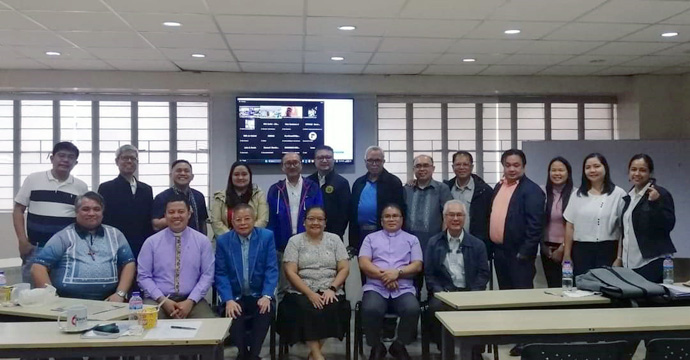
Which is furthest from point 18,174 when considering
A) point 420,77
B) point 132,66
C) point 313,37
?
point 420,77

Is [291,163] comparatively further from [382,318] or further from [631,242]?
[631,242]

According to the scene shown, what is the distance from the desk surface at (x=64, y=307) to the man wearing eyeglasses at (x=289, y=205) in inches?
66.9

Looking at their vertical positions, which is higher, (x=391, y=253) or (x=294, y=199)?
(x=294, y=199)

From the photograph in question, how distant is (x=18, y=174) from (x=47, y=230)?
3084 mm

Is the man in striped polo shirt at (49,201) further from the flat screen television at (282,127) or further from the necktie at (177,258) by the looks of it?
the flat screen television at (282,127)

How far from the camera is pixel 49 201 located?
4.19 metres

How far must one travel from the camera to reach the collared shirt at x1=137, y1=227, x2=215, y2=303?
3.75 m

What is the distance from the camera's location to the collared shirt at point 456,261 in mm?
4172

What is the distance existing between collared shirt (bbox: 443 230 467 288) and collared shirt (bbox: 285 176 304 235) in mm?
1338

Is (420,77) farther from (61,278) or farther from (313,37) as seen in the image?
(61,278)

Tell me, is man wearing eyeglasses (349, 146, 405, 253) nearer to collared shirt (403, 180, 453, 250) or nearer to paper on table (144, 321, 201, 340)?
collared shirt (403, 180, 453, 250)

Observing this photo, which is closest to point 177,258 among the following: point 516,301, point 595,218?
point 516,301

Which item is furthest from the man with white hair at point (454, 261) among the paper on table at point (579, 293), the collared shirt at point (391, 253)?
the paper on table at point (579, 293)

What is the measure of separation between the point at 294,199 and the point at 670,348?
10.1 feet
